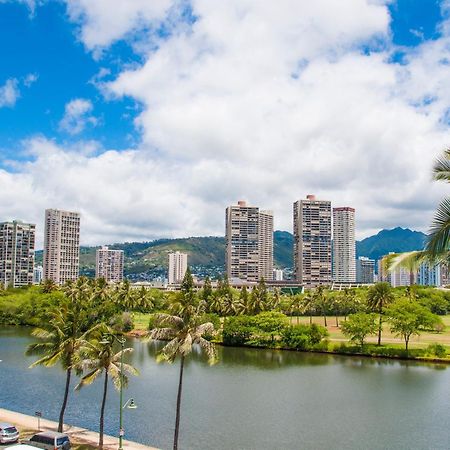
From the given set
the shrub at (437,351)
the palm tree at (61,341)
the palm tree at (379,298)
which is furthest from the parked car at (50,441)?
the palm tree at (379,298)

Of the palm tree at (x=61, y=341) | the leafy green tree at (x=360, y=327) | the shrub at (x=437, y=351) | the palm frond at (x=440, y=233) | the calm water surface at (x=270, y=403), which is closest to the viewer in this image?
the palm frond at (x=440, y=233)

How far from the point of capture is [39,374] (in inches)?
2343

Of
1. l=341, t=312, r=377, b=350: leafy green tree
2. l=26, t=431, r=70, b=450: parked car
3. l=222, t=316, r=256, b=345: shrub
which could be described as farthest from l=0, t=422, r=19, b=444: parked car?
l=222, t=316, r=256, b=345: shrub

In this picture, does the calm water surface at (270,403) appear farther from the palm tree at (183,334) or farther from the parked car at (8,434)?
the palm tree at (183,334)

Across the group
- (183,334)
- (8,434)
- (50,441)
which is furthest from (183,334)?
(8,434)

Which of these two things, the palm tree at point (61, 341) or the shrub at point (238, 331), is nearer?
the palm tree at point (61, 341)

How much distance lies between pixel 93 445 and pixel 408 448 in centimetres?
2118

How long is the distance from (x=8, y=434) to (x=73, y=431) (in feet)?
17.7

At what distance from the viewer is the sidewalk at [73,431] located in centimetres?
3247

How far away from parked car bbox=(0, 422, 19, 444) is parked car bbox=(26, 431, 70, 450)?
1.58 m

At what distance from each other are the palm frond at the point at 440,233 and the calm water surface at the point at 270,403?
25.7 m

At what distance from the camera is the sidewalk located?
3247 cm

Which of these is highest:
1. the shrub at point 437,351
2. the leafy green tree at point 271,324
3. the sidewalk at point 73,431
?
the leafy green tree at point 271,324

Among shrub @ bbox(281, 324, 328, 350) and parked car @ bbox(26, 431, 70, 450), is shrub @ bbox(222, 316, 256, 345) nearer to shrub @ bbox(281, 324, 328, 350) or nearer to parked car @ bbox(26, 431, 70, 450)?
shrub @ bbox(281, 324, 328, 350)
